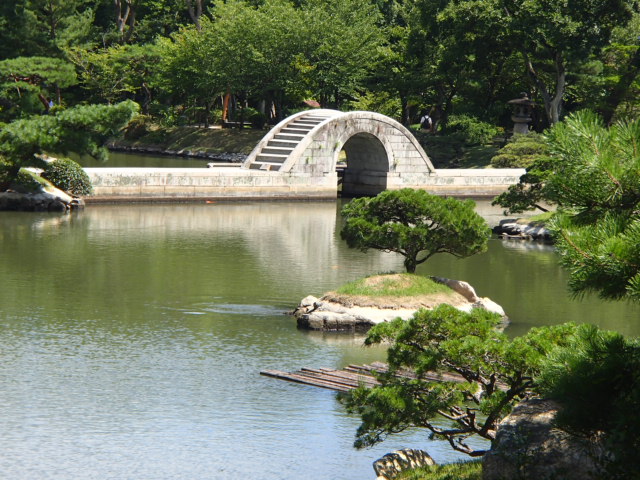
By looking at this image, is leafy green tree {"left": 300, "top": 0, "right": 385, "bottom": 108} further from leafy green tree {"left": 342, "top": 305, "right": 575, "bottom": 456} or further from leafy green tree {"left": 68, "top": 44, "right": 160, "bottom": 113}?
leafy green tree {"left": 342, "top": 305, "right": 575, "bottom": 456}

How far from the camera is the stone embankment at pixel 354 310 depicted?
72.5 ft

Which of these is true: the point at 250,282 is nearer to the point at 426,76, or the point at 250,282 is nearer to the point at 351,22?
the point at 426,76

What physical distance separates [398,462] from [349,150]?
118ft

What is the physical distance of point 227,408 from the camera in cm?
1720

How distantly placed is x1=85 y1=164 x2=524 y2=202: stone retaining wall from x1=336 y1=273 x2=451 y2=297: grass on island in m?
19.3

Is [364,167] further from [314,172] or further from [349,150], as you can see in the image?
[314,172]

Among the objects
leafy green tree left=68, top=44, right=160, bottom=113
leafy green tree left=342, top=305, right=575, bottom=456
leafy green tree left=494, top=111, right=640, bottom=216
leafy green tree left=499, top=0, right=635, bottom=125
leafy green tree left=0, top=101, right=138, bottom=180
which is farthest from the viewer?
leafy green tree left=68, top=44, right=160, bottom=113

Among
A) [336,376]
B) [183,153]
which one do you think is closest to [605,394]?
[336,376]

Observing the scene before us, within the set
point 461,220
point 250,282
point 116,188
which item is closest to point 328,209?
point 116,188

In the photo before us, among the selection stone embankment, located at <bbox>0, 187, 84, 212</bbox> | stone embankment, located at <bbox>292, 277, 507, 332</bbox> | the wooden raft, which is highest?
stone embankment, located at <bbox>0, 187, 84, 212</bbox>

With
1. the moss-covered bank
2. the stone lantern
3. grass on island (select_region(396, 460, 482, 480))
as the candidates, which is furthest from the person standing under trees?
grass on island (select_region(396, 460, 482, 480))

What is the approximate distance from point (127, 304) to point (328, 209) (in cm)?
2008

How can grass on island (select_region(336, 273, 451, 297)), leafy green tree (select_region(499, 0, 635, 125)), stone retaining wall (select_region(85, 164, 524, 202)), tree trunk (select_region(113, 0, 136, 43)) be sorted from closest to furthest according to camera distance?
grass on island (select_region(336, 273, 451, 297)) < stone retaining wall (select_region(85, 164, 524, 202)) < leafy green tree (select_region(499, 0, 635, 125)) < tree trunk (select_region(113, 0, 136, 43))

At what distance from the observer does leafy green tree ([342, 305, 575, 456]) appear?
13.0 meters
